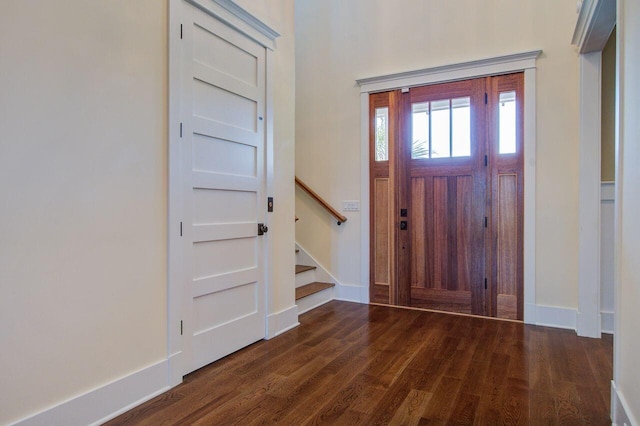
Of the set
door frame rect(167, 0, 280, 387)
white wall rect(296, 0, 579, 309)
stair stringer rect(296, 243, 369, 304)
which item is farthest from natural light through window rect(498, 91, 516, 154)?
door frame rect(167, 0, 280, 387)

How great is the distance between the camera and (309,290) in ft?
14.1

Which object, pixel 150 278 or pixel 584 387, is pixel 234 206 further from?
pixel 584 387

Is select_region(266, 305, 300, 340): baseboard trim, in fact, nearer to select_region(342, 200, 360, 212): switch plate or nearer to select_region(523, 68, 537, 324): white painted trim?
select_region(342, 200, 360, 212): switch plate

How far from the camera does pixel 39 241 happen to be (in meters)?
1.75

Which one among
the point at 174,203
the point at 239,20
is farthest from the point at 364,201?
the point at 174,203

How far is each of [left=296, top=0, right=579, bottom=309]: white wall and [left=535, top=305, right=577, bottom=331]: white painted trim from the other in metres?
0.05

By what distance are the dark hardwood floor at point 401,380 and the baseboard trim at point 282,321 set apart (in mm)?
82

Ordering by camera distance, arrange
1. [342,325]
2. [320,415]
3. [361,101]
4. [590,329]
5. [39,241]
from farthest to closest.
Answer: [361,101] → [342,325] → [590,329] → [320,415] → [39,241]

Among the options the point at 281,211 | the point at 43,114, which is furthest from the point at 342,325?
the point at 43,114

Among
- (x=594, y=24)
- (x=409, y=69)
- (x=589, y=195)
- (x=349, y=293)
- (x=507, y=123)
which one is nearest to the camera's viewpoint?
(x=594, y=24)

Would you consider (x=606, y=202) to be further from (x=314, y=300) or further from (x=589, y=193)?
(x=314, y=300)

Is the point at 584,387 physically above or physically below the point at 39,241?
below

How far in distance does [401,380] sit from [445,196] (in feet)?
7.21

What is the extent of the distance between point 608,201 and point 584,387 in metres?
1.79
